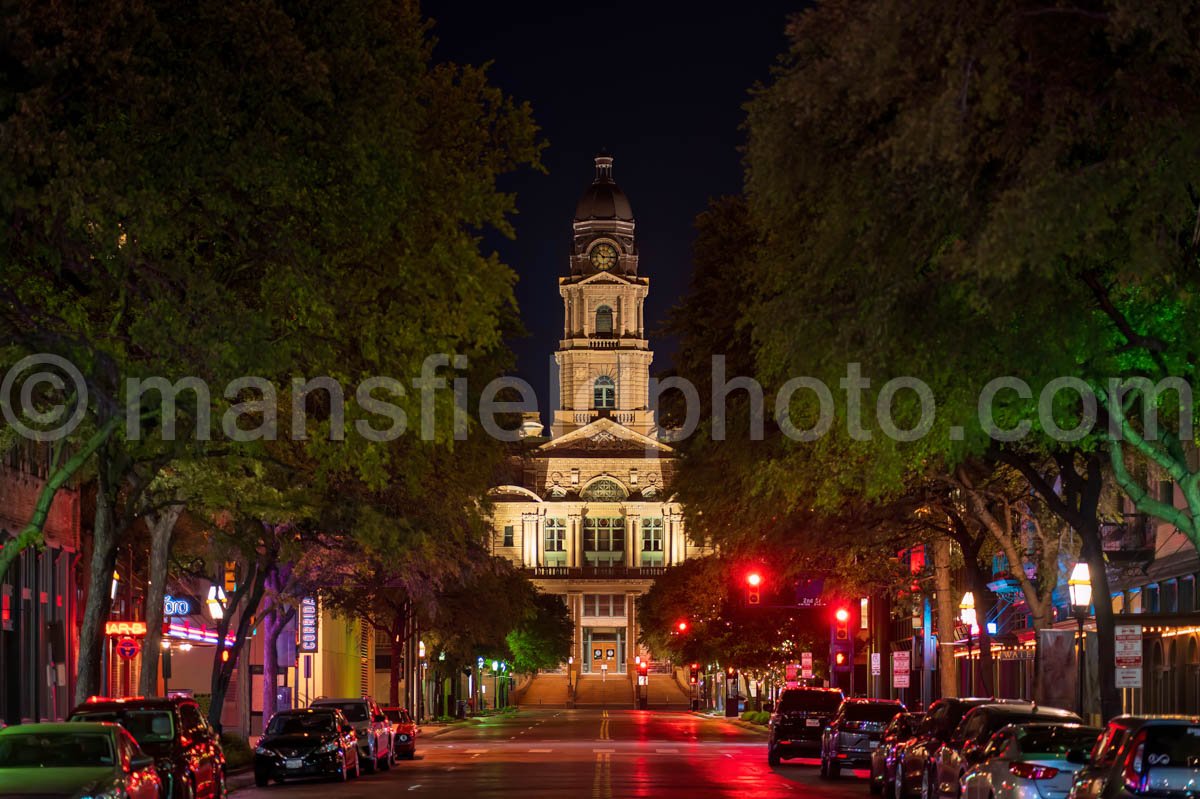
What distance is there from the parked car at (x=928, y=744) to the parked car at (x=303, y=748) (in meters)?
11.5

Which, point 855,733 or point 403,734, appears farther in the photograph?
point 403,734

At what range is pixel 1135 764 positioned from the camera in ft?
53.3

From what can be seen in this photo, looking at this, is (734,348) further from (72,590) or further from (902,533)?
(72,590)

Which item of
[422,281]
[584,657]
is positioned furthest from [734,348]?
[584,657]

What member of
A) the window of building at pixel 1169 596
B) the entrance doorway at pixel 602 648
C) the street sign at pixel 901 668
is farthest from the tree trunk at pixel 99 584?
the entrance doorway at pixel 602 648

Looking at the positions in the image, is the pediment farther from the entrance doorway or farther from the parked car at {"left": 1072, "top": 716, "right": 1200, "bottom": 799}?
the parked car at {"left": 1072, "top": 716, "right": 1200, "bottom": 799}

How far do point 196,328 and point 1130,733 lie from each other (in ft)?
33.8

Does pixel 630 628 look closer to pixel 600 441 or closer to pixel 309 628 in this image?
pixel 600 441

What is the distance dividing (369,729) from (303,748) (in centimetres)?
590

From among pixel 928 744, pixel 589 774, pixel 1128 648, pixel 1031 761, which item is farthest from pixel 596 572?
pixel 1031 761

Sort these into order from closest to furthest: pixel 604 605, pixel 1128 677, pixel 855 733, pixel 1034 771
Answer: pixel 1034 771 → pixel 1128 677 → pixel 855 733 → pixel 604 605

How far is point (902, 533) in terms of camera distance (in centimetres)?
4412

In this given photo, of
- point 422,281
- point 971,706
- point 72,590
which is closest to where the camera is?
point 422,281

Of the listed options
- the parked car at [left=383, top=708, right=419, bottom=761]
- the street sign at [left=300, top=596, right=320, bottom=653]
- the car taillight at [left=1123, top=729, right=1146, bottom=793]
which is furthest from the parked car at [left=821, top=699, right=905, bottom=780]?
the street sign at [left=300, top=596, right=320, bottom=653]
